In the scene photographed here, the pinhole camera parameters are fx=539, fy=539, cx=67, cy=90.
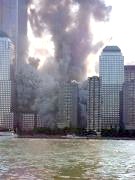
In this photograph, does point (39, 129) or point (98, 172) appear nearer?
point (98, 172)

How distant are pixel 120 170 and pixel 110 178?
5.94 m

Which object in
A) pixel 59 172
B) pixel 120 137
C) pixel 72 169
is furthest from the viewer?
pixel 120 137

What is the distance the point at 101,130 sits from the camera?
191625 millimetres

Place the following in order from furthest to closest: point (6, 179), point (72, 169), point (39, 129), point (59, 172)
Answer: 1. point (39, 129)
2. point (72, 169)
3. point (59, 172)
4. point (6, 179)

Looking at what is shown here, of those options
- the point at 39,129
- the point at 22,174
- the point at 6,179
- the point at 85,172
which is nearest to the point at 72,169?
the point at 85,172

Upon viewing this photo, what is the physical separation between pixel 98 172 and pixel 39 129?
→ 155501mm

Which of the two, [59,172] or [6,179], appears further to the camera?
[59,172]

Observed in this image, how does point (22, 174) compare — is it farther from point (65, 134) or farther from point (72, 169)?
point (65, 134)

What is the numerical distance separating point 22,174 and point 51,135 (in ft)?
489

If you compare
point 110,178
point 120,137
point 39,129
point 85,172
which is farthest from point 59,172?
point 39,129

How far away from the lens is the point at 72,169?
120ft

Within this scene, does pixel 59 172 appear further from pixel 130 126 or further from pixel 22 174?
pixel 130 126

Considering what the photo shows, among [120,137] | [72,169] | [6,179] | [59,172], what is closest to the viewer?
[6,179]

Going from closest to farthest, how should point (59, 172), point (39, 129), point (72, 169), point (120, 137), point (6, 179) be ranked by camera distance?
point (6, 179)
point (59, 172)
point (72, 169)
point (120, 137)
point (39, 129)
